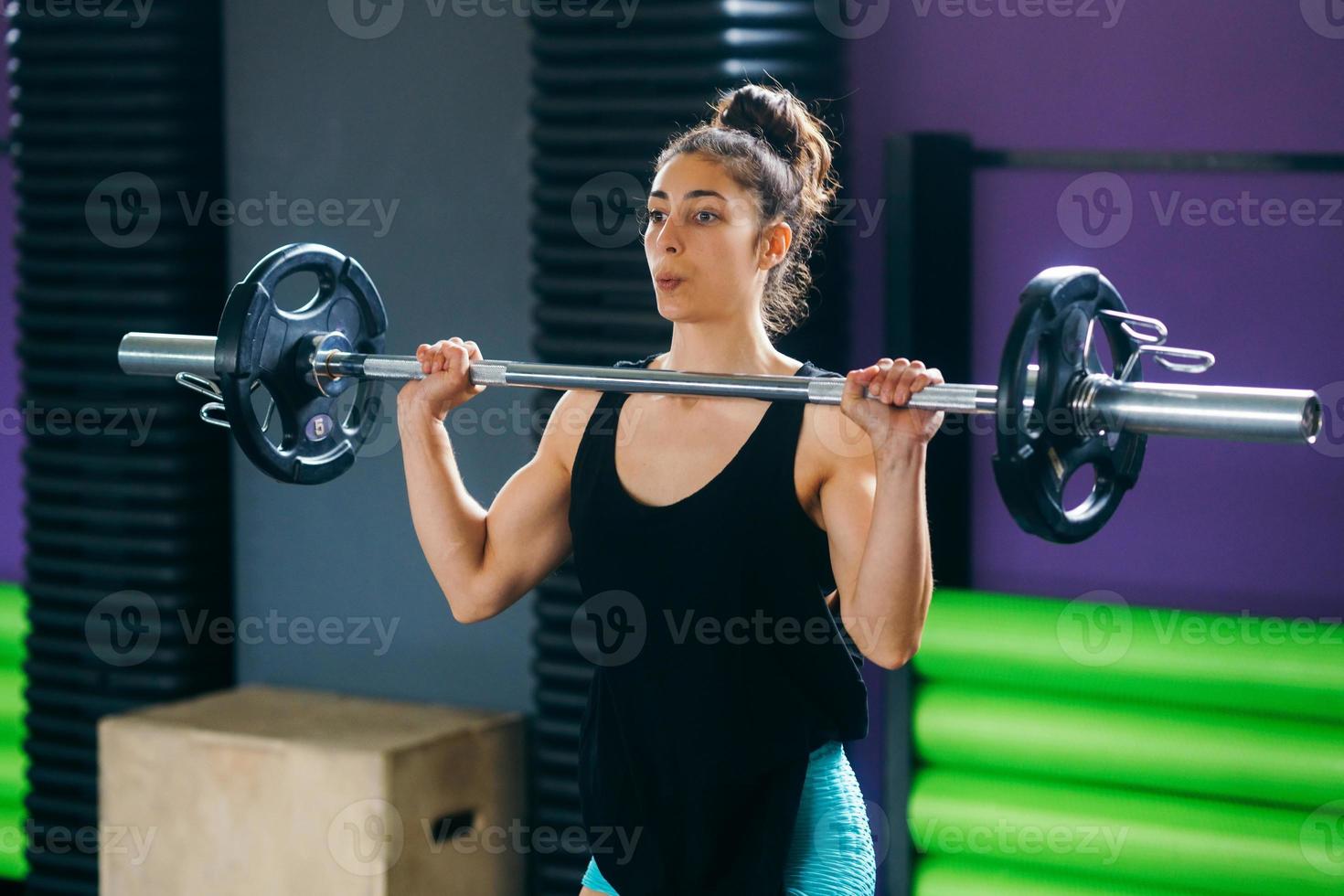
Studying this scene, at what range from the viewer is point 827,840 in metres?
2.53

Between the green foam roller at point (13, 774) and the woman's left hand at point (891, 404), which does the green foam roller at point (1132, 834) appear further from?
the green foam roller at point (13, 774)

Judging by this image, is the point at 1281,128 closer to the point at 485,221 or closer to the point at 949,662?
the point at 949,662

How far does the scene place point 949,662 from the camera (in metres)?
3.84

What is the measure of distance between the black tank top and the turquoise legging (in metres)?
0.04

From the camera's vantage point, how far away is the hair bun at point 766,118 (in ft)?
8.99

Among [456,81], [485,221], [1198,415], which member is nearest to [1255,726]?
[1198,415]

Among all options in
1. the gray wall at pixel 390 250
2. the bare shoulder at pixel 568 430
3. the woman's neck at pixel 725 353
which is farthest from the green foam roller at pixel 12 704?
the woman's neck at pixel 725 353

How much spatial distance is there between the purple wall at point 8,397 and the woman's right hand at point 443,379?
291 cm

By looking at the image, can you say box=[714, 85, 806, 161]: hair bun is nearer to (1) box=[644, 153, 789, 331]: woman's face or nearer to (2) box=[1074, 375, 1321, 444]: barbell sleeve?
(1) box=[644, 153, 789, 331]: woman's face

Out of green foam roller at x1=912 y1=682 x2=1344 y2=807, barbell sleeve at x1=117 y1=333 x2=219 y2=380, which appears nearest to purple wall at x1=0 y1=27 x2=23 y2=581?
barbell sleeve at x1=117 y1=333 x2=219 y2=380

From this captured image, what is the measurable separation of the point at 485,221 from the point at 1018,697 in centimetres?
183

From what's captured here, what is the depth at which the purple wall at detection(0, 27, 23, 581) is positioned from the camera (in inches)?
208

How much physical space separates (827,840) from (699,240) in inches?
36.2

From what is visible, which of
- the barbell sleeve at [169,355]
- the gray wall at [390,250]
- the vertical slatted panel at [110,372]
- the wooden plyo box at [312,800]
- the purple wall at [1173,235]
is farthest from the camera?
the vertical slatted panel at [110,372]
